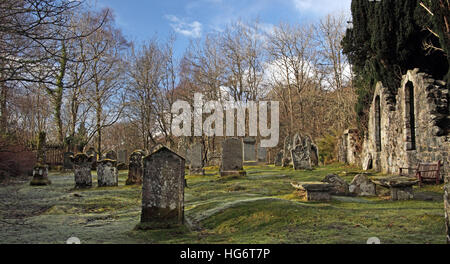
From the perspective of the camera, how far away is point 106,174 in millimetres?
13555

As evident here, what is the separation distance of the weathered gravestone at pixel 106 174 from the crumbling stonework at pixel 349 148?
44.2ft

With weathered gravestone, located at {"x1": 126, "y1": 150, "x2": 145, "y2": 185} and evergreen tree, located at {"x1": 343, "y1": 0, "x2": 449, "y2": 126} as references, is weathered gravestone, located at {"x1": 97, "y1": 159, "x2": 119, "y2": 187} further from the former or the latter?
evergreen tree, located at {"x1": 343, "y1": 0, "x2": 449, "y2": 126}

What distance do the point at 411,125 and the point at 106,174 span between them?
12237 millimetres

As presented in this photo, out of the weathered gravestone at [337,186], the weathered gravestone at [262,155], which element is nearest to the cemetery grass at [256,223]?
the weathered gravestone at [337,186]

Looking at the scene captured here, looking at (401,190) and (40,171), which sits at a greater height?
(40,171)

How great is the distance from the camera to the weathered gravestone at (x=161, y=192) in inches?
231

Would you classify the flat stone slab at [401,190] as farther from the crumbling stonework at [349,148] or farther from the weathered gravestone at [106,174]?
the crumbling stonework at [349,148]

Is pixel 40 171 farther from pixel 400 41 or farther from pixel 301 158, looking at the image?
pixel 400 41

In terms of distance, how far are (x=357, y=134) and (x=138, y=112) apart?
16.3 meters

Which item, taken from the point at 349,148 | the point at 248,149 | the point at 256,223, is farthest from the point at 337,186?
the point at 248,149

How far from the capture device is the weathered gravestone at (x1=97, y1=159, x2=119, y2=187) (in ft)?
44.3

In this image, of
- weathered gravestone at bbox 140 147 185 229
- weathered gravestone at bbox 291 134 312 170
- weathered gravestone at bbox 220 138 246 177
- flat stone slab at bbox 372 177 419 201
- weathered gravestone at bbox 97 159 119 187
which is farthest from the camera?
weathered gravestone at bbox 291 134 312 170

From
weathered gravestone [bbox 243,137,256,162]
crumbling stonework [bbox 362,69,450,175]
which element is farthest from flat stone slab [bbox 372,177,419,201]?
weathered gravestone [bbox 243,137,256,162]

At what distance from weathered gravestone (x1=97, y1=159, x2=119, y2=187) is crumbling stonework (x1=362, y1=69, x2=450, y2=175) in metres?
11.5
